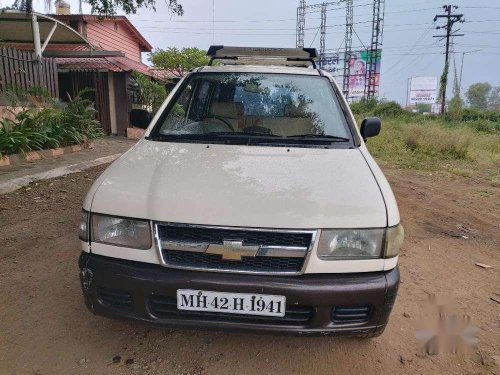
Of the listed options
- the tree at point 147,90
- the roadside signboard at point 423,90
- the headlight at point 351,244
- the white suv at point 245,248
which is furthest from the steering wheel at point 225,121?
the roadside signboard at point 423,90

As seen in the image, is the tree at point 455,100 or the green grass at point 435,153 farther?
the tree at point 455,100

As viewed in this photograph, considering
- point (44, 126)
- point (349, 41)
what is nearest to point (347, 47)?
point (349, 41)

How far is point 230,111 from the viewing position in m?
3.13

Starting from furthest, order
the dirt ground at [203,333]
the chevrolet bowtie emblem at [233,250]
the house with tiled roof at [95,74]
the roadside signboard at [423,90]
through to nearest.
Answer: the roadside signboard at [423,90] → the house with tiled roof at [95,74] → the dirt ground at [203,333] → the chevrolet bowtie emblem at [233,250]

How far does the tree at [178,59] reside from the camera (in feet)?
61.9

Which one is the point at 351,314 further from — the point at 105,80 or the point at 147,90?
the point at 147,90

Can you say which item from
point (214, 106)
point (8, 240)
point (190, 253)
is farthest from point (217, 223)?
point (8, 240)

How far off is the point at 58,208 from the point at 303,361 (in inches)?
146

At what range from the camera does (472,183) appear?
7.25 meters

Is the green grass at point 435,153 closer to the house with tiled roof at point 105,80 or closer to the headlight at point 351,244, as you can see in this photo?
the headlight at point 351,244

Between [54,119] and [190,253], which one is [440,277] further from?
[54,119]

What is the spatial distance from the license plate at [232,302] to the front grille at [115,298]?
272mm

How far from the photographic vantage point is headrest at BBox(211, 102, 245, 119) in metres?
3.11

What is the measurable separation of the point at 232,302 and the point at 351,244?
63 cm
